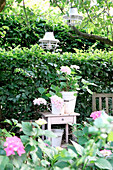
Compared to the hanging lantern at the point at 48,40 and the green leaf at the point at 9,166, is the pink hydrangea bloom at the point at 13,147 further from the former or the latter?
the hanging lantern at the point at 48,40

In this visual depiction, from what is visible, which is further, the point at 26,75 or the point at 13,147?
the point at 26,75

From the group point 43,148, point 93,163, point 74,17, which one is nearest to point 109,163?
point 93,163

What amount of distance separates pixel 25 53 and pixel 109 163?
222 centimetres

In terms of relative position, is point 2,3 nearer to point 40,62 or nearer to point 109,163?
point 40,62

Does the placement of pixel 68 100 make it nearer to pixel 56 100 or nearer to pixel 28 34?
pixel 56 100

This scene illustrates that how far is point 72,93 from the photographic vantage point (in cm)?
248

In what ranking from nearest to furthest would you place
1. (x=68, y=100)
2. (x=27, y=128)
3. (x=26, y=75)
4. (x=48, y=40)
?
1. (x=27, y=128)
2. (x=68, y=100)
3. (x=26, y=75)
4. (x=48, y=40)

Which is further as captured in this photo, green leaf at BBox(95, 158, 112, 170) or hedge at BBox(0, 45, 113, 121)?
hedge at BBox(0, 45, 113, 121)

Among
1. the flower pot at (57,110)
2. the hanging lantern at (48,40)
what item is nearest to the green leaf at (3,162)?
the flower pot at (57,110)

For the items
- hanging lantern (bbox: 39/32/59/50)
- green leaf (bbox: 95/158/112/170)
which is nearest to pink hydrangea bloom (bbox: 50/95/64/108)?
green leaf (bbox: 95/158/112/170)

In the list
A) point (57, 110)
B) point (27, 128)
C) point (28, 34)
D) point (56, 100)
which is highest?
point (28, 34)

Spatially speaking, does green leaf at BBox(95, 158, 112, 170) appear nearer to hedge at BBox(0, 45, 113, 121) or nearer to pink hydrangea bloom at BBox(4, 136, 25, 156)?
pink hydrangea bloom at BBox(4, 136, 25, 156)

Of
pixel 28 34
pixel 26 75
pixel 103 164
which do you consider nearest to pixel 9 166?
pixel 103 164

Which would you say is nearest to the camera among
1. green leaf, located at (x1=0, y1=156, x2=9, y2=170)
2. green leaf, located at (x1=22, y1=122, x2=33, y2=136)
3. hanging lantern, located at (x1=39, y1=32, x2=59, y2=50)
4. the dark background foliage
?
green leaf, located at (x1=0, y1=156, x2=9, y2=170)
